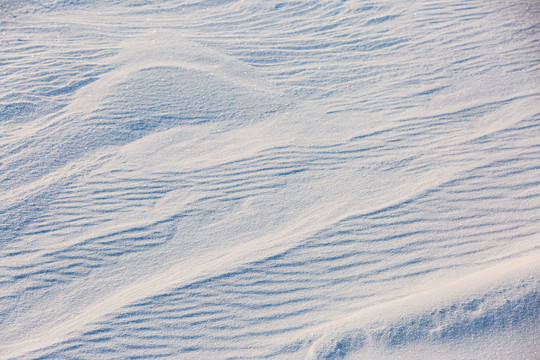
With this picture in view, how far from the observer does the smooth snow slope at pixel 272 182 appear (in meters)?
3.26

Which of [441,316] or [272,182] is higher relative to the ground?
[272,182]

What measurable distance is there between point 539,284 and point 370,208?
142 centimetres

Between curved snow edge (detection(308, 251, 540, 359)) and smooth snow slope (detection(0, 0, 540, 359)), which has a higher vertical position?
smooth snow slope (detection(0, 0, 540, 359))

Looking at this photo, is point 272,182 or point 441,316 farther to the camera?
point 272,182

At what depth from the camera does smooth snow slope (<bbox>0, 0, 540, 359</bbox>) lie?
3.26m

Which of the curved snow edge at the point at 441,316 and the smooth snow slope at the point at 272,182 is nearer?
the curved snow edge at the point at 441,316

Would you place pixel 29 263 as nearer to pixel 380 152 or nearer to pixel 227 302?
pixel 227 302

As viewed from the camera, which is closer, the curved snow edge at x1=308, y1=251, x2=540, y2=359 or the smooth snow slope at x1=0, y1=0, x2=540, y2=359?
the curved snow edge at x1=308, y1=251, x2=540, y2=359

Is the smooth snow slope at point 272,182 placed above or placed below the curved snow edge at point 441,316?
above

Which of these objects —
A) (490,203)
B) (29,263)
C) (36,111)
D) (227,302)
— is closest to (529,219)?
(490,203)

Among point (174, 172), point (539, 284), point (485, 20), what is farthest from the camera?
point (485, 20)

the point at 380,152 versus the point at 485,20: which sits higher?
the point at 485,20

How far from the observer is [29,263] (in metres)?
3.75

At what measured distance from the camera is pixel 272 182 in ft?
14.1
